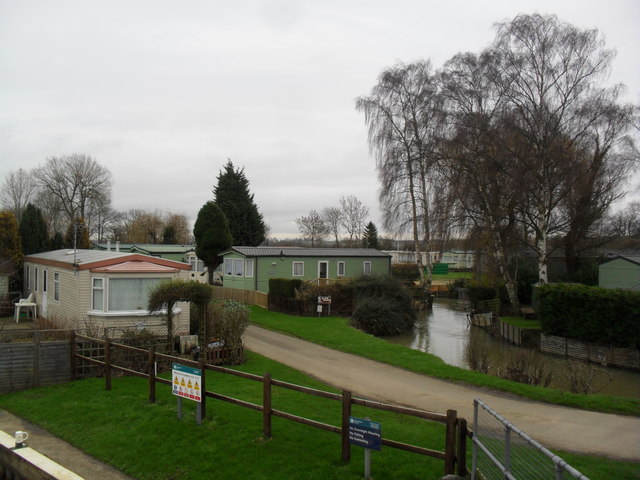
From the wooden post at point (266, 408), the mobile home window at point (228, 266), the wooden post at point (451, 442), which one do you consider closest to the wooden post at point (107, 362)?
the wooden post at point (266, 408)

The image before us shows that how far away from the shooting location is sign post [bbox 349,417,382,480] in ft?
21.2

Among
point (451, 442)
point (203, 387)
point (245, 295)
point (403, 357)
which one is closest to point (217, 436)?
point (203, 387)

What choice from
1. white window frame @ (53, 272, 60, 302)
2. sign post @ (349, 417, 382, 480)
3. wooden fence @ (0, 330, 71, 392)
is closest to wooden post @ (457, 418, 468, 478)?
sign post @ (349, 417, 382, 480)

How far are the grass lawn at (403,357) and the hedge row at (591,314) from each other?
24.7 ft

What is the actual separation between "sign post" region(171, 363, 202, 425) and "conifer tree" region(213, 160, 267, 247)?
4191cm

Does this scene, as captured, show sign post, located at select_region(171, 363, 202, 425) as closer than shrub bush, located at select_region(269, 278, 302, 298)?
Yes

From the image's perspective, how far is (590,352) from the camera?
2003 cm

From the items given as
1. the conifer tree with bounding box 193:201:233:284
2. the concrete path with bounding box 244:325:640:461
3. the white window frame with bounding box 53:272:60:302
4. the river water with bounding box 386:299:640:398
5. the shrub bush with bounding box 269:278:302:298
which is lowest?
the river water with bounding box 386:299:640:398

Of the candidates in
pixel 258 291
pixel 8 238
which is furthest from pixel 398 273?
pixel 8 238

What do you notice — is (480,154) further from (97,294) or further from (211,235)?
(211,235)

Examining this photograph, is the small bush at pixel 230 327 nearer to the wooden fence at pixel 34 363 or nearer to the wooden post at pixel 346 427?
the wooden fence at pixel 34 363

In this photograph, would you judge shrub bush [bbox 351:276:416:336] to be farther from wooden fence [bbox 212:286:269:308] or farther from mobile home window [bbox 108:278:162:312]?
mobile home window [bbox 108:278:162:312]

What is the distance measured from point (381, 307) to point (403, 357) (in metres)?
9.00

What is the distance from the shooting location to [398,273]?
53.0 meters
